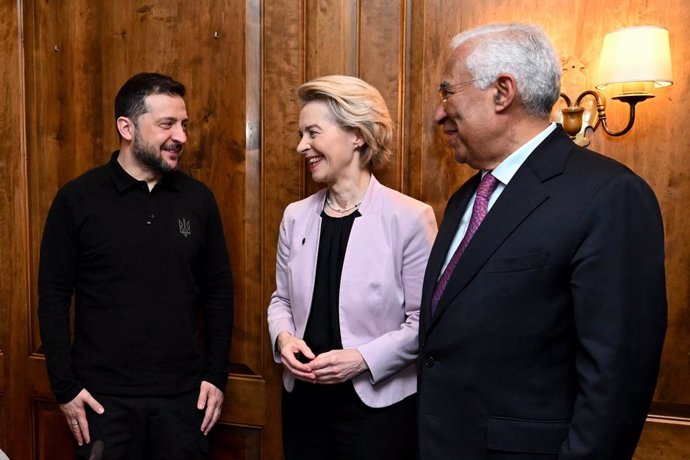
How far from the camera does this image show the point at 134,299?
1998 mm

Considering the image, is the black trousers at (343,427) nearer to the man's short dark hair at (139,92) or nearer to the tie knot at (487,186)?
the tie knot at (487,186)

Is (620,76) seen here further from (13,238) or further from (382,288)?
(13,238)

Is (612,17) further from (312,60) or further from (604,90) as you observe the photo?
(312,60)

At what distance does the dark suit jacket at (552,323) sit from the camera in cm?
112

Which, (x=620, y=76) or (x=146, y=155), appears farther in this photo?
(x=146, y=155)

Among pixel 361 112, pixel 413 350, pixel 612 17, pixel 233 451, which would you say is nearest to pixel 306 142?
pixel 361 112

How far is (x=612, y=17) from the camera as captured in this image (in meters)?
1.89

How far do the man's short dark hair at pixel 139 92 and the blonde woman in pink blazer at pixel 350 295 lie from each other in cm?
53

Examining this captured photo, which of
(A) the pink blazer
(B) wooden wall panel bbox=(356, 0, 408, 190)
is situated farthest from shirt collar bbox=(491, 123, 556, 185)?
(B) wooden wall panel bbox=(356, 0, 408, 190)

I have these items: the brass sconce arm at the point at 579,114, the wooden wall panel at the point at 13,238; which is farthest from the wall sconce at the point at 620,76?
the wooden wall panel at the point at 13,238

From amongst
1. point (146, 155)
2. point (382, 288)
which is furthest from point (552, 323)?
point (146, 155)

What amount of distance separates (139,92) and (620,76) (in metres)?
1.53

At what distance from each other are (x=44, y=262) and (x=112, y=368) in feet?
1.39

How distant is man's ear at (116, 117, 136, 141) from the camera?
2.10 meters
